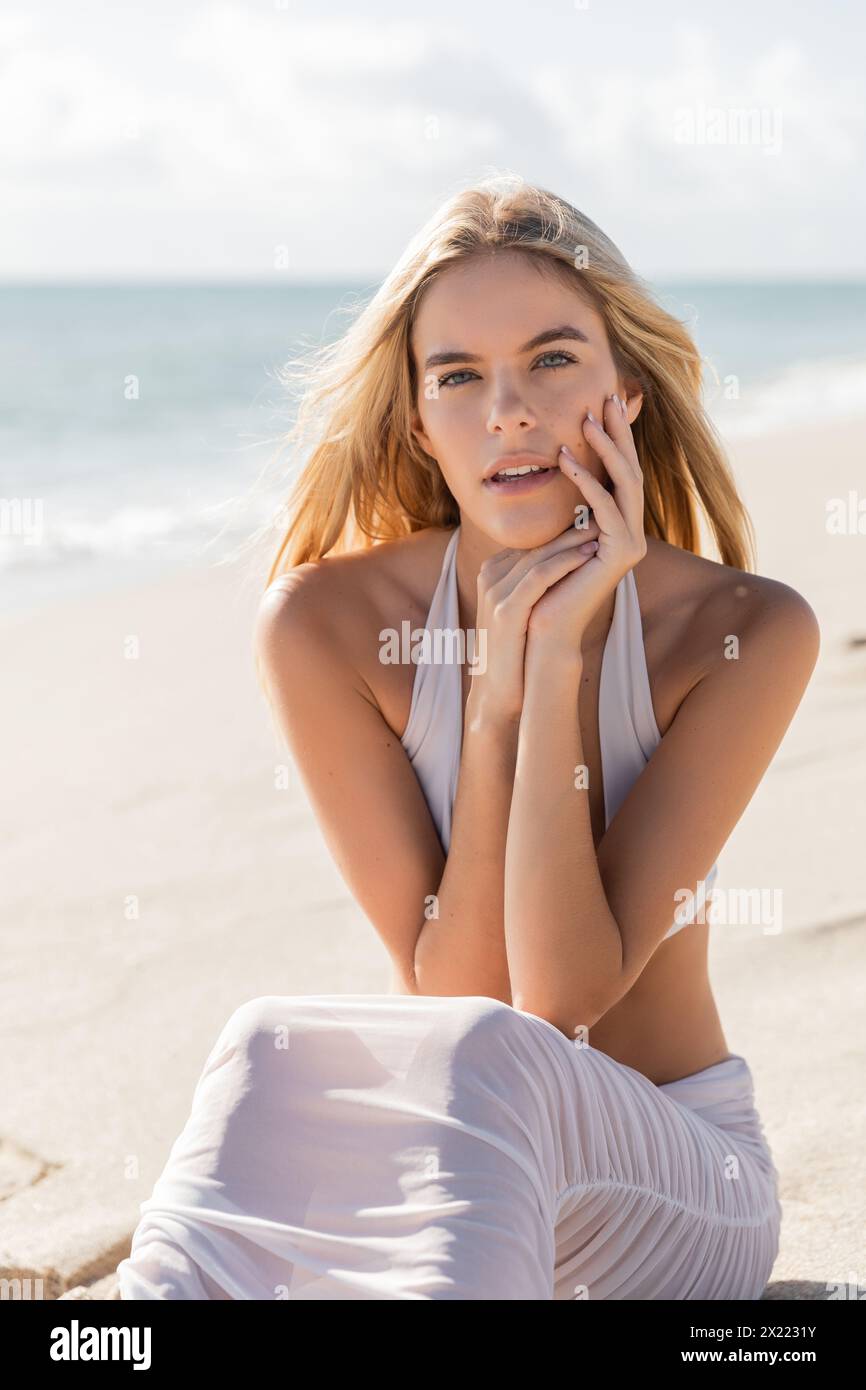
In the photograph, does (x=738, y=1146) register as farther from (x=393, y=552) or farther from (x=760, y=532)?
(x=760, y=532)

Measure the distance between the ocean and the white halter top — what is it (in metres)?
0.68

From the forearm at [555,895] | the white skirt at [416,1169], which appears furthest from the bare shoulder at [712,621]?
the white skirt at [416,1169]

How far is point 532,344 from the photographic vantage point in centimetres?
309

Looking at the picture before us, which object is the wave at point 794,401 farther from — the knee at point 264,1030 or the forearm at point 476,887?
the knee at point 264,1030

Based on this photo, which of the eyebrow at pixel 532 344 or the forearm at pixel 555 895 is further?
the eyebrow at pixel 532 344

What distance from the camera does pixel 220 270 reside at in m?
95.9

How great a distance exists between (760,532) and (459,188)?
7.65 m

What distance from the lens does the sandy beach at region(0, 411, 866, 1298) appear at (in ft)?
11.4

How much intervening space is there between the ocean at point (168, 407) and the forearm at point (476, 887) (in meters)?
0.90

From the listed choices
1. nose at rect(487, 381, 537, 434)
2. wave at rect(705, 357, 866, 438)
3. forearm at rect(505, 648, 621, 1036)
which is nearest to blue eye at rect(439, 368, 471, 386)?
nose at rect(487, 381, 537, 434)

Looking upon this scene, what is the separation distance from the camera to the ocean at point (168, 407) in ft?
42.3
